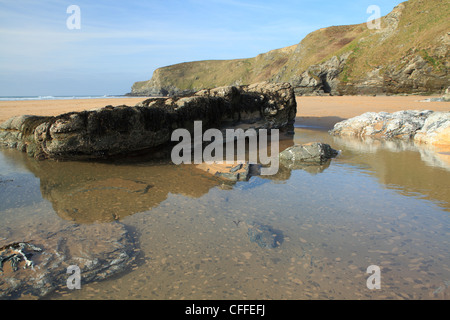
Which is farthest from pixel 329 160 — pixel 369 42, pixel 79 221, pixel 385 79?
pixel 369 42

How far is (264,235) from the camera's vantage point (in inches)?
125

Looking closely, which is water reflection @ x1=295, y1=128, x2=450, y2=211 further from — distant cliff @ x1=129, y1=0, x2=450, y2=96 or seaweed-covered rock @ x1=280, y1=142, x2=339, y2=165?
distant cliff @ x1=129, y1=0, x2=450, y2=96

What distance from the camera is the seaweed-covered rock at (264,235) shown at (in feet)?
9.85

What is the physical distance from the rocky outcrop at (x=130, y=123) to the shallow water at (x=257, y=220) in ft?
1.46

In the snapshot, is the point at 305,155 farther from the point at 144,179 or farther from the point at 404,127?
the point at 404,127

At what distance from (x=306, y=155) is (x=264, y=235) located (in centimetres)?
376

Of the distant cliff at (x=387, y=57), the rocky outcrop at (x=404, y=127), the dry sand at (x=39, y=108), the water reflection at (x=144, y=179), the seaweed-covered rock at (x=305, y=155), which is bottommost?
the water reflection at (x=144, y=179)

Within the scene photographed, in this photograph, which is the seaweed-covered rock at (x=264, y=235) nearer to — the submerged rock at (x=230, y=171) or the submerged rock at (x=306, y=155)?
the submerged rock at (x=230, y=171)

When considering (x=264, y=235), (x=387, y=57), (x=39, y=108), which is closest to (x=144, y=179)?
(x=264, y=235)

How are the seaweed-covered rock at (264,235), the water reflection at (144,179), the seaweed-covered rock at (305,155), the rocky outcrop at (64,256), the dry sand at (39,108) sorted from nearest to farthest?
the rocky outcrop at (64,256) → the seaweed-covered rock at (264,235) → the water reflection at (144,179) → the seaweed-covered rock at (305,155) → the dry sand at (39,108)

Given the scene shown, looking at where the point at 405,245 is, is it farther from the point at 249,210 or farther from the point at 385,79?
the point at 385,79

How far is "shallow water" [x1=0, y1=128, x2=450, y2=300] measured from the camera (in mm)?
2375

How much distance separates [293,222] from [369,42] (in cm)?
4439

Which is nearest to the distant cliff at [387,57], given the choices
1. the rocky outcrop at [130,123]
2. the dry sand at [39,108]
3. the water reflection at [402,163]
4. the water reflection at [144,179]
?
the water reflection at [402,163]
